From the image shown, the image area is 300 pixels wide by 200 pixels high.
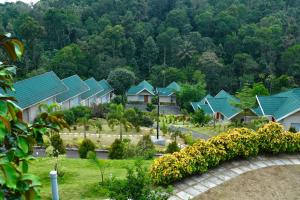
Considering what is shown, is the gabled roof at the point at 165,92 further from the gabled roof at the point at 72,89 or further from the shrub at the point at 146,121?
the shrub at the point at 146,121

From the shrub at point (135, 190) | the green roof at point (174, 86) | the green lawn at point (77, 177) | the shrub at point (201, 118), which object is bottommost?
the shrub at point (201, 118)

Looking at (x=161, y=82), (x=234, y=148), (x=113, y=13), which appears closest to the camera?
(x=234, y=148)

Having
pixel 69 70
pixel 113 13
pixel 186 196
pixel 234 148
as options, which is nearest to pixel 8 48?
pixel 186 196

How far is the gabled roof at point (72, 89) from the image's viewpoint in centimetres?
3196

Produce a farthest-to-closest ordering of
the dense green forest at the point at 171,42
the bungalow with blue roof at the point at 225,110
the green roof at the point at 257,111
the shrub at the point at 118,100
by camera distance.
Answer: the dense green forest at the point at 171,42 < the shrub at the point at 118,100 < the bungalow with blue roof at the point at 225,110 < the green roof at the point at 257,111

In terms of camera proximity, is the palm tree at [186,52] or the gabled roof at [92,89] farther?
the palm tree at [186,52]

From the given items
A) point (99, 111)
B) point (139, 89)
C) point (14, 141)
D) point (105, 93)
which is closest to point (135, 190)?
point (14, 141)

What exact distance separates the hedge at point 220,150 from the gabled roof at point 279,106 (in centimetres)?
1476

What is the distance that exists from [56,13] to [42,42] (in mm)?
5086

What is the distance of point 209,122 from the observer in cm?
3244

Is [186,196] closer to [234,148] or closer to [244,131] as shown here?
[234,148]

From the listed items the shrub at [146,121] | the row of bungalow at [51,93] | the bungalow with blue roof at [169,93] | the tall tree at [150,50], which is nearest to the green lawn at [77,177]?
the row of bungalow at [51,93]

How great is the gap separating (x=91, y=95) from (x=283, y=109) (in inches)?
801

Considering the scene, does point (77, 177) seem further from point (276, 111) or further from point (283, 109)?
point (276, 111)
